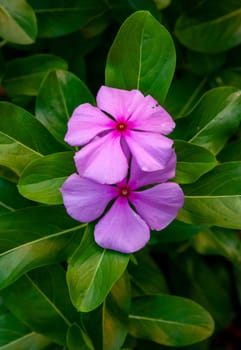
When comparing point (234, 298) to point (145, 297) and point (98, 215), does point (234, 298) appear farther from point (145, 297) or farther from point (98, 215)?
point (98, 215)

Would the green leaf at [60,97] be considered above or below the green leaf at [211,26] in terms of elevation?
above

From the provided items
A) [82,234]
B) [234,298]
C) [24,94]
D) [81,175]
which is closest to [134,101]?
[81,175]

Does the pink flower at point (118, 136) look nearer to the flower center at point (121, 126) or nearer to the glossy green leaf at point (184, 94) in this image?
the flower center at point (121, 126)

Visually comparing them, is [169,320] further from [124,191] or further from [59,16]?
[59,16]

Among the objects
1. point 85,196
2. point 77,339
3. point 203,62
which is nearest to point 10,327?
point 77,339

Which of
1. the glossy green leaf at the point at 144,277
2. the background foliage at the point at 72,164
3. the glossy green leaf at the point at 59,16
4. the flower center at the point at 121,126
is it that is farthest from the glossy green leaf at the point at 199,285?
the flower center at the point at 121,126

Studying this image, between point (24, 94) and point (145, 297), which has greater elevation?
point (24, 94)

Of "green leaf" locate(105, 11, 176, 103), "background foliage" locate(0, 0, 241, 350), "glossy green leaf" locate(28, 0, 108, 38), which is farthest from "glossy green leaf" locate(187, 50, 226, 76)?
"green leaf" locate(105, 11, 176, 103)
